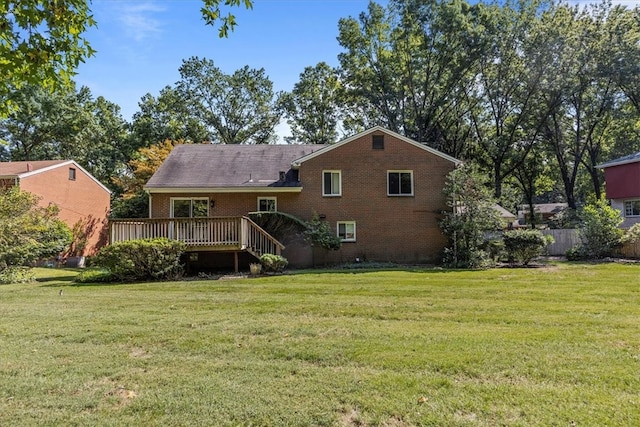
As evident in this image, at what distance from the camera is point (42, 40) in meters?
3.85

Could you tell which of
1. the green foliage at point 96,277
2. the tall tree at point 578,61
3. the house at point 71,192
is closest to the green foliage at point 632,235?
the tall tree at point 578,61

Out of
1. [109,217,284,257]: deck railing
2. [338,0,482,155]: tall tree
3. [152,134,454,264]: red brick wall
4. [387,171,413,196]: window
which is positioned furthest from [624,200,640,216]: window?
[109,217,284,257]: deck railing

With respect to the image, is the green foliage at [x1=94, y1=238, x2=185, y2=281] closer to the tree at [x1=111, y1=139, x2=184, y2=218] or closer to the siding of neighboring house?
the tree at [x1=111, y1=139, x2=184, y2=218]

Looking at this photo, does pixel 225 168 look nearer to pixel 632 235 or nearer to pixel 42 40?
pixel 42 40

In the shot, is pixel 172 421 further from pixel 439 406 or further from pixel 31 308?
pixel 31 308

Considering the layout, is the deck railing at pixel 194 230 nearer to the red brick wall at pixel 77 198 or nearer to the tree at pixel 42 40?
the red brick wall at pixel 77 198

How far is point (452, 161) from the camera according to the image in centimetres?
1838

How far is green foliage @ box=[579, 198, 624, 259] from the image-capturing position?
17.5 m

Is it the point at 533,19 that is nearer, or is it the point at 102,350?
the point at 102,350

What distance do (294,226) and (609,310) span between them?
11562mm

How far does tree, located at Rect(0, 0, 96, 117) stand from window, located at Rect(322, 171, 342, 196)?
14012mm

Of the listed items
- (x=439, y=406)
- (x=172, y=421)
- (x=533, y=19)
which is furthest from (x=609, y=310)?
(x=533, y=19)

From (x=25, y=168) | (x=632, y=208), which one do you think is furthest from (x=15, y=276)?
(x=632, y=208)

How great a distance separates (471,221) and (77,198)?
21527mm
